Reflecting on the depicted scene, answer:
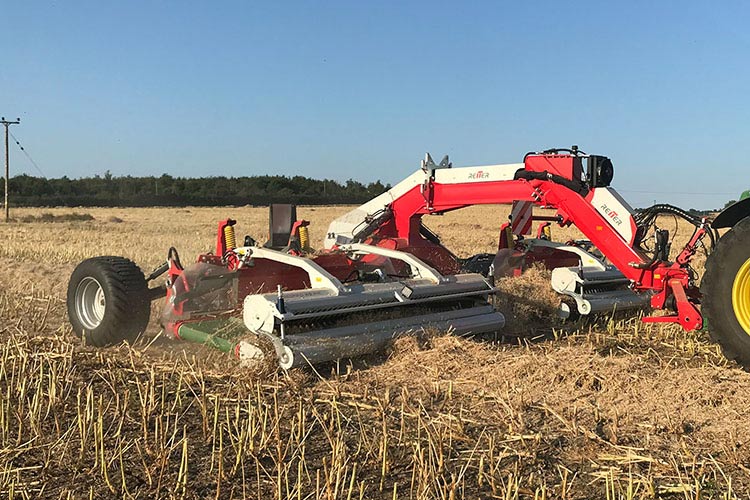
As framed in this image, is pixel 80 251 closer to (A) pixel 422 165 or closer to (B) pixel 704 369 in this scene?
(A) pixel 422 165

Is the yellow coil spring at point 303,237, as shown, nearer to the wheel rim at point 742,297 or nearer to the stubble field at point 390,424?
the stubble field at point 390,424

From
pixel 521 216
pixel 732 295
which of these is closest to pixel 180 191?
pixel 521 216

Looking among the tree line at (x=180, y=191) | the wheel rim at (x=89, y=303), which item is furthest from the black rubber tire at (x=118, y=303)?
the tree line at (x=180, y=191)

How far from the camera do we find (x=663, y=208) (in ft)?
17.2

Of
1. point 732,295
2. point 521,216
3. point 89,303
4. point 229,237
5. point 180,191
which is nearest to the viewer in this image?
point 732,295

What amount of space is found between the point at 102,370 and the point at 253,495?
2.01m

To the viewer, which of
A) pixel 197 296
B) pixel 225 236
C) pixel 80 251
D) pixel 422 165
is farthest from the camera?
pixel 80 251

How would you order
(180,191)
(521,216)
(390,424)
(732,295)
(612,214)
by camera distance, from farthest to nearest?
(180,191) < (521,216) < (612,214) < (732,295) < (390,424)

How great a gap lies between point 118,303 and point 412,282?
2275mm

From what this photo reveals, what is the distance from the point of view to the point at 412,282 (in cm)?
541

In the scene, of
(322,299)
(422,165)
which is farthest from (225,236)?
(422,165)

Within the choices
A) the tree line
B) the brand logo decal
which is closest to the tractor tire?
the brand logo decal

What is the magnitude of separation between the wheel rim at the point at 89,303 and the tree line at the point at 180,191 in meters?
35.8

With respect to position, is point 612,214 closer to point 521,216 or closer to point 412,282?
point 412,282
